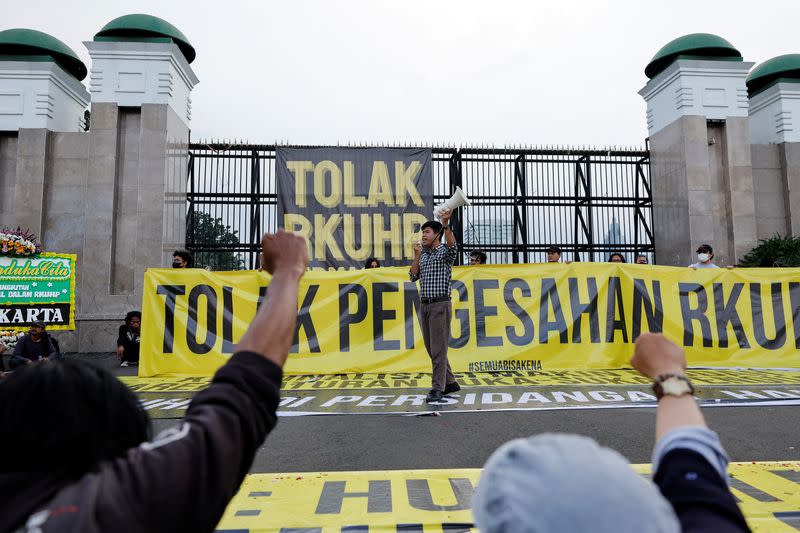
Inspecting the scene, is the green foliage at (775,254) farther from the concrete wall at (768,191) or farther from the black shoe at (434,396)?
the black shoe at (434,396)

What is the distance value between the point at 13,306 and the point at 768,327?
42.6ft

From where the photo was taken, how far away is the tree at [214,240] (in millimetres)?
13852

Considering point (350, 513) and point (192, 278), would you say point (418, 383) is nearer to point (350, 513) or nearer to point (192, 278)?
point (192, 278)

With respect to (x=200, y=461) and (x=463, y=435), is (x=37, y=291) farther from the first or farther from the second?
(x=200, y=461)

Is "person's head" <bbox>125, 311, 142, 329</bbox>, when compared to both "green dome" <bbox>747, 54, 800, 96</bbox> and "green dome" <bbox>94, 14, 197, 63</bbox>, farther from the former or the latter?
"green dome" <bbox>747, 54, 800, 96</bbox>

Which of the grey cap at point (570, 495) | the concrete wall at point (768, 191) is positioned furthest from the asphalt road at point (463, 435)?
the concrete wall at point (768, 191)

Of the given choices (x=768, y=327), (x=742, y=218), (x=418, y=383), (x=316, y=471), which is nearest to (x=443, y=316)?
(x=418, y=383)

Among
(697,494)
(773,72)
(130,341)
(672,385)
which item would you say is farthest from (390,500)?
(773,72)

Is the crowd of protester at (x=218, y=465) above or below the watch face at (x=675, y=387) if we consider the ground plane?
below

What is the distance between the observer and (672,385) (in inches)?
48.4

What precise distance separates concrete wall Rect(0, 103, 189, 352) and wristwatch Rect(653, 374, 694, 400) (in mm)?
12829

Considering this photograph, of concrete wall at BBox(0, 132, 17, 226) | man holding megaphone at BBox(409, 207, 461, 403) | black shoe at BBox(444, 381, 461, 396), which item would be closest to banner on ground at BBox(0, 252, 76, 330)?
concrete wall at BBox(0, 132, 17, 226)

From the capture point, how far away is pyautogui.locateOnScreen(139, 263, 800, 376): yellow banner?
27.9 feet

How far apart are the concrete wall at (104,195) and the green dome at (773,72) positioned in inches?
622
